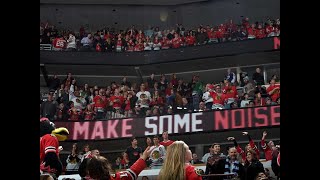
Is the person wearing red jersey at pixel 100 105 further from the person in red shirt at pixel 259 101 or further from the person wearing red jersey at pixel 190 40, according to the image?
the person wearing red jersey at pixel 190 40

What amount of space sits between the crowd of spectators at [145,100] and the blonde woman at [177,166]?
46.1 feet

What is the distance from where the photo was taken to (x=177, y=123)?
18672 millimetres

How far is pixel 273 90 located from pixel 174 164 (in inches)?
547

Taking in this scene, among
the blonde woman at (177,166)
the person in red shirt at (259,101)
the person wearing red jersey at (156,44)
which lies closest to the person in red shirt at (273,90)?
→ the person in red shirt at (259,101)

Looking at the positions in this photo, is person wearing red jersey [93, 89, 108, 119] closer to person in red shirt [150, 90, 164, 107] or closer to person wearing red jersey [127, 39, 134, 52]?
person in red shirt [150, 90, 164, 107]

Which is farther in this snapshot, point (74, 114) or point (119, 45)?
point (119, 45)

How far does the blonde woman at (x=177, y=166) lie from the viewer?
3.58m

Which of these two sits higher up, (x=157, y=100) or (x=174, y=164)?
(x=157, y=100)

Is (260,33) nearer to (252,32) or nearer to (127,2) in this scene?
(252,32)

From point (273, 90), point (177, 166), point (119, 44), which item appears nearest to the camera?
point (177, 166)

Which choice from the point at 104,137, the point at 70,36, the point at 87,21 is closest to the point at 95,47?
the point at 70,36

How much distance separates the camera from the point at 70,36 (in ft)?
77.5

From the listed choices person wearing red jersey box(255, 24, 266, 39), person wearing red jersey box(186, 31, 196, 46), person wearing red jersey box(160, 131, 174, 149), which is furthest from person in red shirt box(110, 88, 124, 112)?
person wearing red jersey box(255, 24, 266, 39)

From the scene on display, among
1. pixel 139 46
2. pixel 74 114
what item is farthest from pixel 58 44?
pixel 74 114
